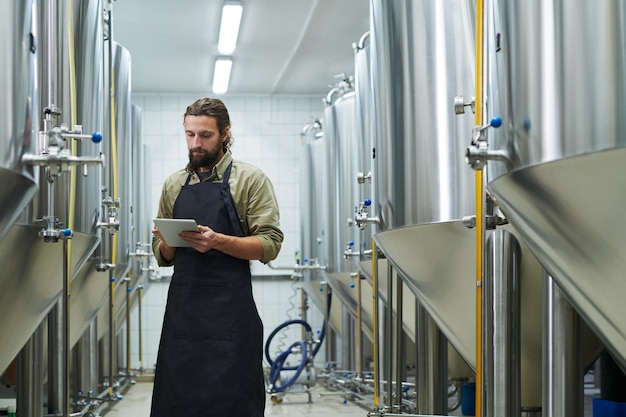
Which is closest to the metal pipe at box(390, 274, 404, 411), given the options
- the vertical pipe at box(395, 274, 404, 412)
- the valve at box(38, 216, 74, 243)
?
the vertical pipe at box(395, 274, 404, 412)

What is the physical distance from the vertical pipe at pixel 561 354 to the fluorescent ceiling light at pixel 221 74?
21.7ft

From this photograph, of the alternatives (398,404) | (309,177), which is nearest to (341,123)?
(309,177)

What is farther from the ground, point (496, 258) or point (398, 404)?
point (496, 258)

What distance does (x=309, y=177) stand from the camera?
8.80 metres

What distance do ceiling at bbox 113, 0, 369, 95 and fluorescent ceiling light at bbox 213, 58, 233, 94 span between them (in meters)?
0.08

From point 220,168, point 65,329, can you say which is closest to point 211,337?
point 220,168

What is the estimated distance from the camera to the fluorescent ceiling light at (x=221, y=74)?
8727mm

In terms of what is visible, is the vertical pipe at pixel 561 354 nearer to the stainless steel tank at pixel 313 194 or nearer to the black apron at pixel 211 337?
the black apron at pixel 211 337

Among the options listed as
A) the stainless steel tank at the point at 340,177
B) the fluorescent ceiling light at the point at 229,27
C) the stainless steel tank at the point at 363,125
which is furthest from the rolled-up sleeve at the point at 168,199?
the fluorescent ceiling light at the point at 229,27

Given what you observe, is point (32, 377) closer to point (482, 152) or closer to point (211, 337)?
point (211, 337)

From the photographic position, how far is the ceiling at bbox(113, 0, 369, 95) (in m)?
7.12

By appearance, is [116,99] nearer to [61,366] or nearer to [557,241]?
[61,366]

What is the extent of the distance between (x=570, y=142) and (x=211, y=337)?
1.42 m

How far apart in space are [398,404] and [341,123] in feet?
10.6
